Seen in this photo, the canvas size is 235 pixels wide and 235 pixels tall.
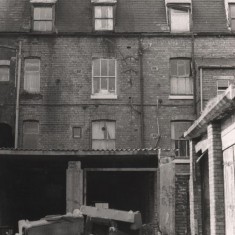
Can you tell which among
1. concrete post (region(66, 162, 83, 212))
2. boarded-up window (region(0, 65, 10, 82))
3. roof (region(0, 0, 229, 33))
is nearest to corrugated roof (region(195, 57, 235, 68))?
roof (region(0, 0, 229, 33))

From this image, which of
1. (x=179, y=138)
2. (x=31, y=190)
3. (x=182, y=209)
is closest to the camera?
(x=182, y=209)

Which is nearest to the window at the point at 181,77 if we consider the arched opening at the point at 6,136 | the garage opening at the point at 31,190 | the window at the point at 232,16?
the window at the point at 232,16

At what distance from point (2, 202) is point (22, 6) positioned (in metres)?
12.6

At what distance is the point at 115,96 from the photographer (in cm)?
2695

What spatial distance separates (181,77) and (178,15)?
10.8 ft

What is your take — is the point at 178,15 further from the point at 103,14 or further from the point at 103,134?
the point at 103,134

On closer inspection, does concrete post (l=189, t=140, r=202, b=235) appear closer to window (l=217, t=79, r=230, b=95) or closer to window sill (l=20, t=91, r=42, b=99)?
window (l=217, t=79, r=230, b=95)

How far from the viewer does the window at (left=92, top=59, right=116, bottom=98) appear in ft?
89.1

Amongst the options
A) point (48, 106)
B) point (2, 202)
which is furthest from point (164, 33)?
point (2, 202)

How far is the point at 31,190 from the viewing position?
25.4m

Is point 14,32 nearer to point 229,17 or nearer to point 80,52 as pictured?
point 80,52

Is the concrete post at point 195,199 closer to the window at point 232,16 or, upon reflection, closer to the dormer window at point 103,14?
→ the dormer window at point 103,14

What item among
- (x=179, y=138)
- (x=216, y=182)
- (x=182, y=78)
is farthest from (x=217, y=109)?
(x=182, y=78)

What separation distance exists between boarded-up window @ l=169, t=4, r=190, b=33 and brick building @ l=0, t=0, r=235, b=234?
0.05 meters
